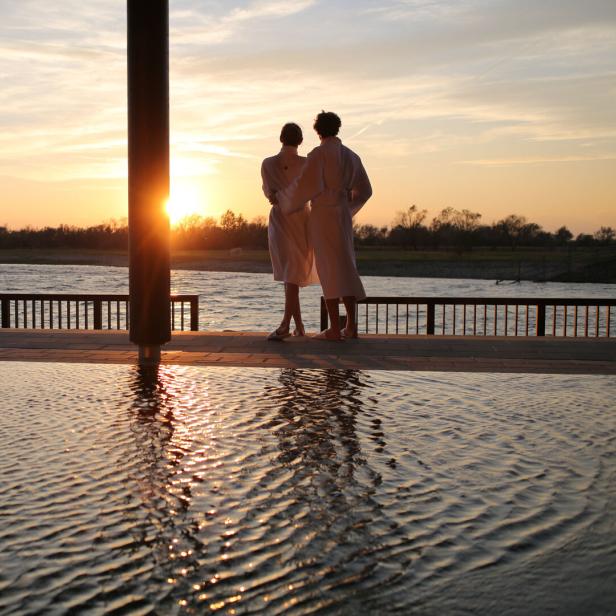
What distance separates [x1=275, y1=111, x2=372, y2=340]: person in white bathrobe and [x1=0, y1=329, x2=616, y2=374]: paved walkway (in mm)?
411

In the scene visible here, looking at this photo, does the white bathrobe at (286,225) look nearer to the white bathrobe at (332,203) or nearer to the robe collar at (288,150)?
the robe collar at (288,150)

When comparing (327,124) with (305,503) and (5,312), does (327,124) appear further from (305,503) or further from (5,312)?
(5,312)

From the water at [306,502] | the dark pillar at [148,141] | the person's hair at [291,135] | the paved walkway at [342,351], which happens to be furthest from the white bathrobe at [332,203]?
the water at [306,502]

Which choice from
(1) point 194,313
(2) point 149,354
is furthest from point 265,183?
(1) point 194,313

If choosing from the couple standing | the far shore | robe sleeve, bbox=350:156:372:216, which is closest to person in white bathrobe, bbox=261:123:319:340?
the couple standing

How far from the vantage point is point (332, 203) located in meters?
7.16

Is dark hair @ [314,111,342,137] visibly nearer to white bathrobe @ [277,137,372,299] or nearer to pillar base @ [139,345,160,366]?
white bathrobe @ [277,137,372,299]

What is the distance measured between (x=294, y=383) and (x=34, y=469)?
86.7 inches

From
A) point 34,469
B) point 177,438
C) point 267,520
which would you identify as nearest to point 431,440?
point 177,438

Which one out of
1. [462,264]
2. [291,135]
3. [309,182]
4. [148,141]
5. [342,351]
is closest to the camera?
[148,141]

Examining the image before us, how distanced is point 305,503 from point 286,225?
5.08m

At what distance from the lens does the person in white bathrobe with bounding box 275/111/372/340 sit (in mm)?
7074

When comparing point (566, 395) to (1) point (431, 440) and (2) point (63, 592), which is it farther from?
(2) point (63, 592)

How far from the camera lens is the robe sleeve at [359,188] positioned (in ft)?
23.6
